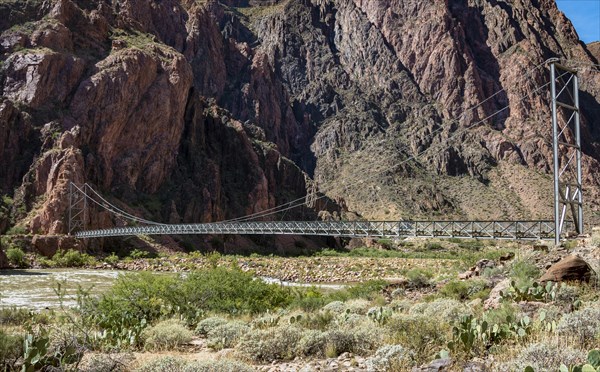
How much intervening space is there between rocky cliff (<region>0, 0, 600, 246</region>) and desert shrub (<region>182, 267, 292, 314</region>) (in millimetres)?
17045

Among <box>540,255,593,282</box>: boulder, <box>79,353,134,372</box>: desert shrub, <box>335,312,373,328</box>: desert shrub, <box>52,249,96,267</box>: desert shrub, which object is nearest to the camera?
<box>79,353,134,372</box>: desert shrub

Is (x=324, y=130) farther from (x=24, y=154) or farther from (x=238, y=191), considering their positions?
(x=24, y=154)

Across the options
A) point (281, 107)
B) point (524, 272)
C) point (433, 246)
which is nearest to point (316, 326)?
point (524, 272)

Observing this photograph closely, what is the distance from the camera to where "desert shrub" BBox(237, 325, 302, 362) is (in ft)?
29.0

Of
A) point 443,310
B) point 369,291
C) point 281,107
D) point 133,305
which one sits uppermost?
point 281,107

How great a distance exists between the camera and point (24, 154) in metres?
60.1

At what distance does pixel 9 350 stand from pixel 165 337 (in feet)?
8.59

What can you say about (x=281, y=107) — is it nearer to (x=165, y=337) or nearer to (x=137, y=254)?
(x=137, y=254)

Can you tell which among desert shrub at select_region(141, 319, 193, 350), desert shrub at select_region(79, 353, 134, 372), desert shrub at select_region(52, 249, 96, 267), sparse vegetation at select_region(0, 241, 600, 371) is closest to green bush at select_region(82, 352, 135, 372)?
desert shrub at select_region(79, 353, 134, 372)

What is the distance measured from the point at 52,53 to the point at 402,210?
190 ft

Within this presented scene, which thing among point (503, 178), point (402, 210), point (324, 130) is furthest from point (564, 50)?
point (402, 210)

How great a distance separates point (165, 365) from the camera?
707 centimetres

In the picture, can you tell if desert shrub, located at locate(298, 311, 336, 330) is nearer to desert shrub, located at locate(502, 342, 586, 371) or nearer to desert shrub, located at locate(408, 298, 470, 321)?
desert shrub, located at locate(408, 298, 470, 321)

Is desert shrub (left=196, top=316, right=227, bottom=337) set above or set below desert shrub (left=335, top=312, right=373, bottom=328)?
below
